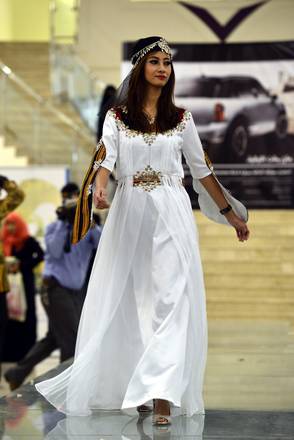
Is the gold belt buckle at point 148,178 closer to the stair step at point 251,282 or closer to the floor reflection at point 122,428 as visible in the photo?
the floor reflection at point 122,428

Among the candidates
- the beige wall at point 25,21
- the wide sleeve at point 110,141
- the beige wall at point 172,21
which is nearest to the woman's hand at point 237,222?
the wide sleeve at point 110,141

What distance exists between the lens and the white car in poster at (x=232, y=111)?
14.3 metres

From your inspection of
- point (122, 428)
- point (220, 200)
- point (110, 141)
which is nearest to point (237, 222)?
point (220, 200)

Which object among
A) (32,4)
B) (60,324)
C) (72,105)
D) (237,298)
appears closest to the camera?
(60,324)

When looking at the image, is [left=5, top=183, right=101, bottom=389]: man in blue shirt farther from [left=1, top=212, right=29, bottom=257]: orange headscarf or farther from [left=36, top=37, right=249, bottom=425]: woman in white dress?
[left=36, top=37, right=249, bottom=425]: woman in white dress

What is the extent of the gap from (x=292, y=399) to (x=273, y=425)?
101cm

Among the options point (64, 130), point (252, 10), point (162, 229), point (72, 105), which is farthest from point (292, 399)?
point (72, 105)

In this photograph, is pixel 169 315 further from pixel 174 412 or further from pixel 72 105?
pixel 72 105

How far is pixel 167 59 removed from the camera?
5.41 meters

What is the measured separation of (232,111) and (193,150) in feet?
29.6

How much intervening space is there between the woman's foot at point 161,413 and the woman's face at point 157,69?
1424mm

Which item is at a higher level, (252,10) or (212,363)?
(252,10)

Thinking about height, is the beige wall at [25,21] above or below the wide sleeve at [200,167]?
above

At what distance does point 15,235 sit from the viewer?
459 inches
